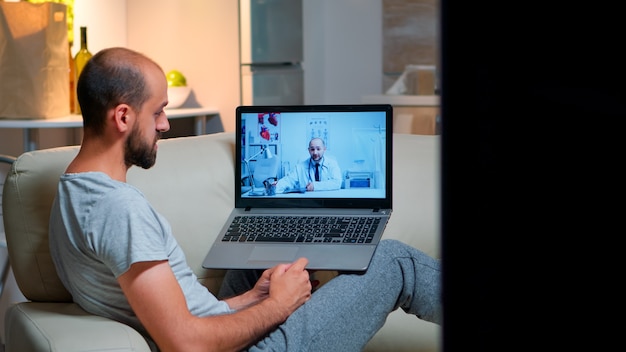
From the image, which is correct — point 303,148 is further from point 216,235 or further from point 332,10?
point 332,10

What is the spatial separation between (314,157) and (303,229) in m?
0.19

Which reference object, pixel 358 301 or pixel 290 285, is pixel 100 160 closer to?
pixel 290 285

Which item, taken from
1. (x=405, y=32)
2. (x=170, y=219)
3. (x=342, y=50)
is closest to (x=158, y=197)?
(x=170, y=219)

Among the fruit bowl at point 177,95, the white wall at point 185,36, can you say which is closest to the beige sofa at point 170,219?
the fruit bowl at point 177,95

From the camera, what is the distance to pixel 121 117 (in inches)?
67.9

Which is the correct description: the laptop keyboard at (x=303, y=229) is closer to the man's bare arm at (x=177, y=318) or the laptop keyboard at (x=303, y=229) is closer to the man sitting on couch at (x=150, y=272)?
the man sitting on couch at (x=150, y=272)

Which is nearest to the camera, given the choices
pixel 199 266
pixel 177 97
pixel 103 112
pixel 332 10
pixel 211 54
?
pixel 103 112

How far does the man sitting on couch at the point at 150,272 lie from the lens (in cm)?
157

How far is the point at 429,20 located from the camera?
6.36 m

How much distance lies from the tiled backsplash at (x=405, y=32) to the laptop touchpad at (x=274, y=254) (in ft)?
14.1

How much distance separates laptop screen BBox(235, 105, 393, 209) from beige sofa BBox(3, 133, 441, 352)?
0.24ft

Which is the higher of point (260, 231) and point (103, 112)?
point (103, 112)

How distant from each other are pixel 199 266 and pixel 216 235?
3.4 inches

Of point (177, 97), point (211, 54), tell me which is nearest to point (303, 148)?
point (177, 97)
